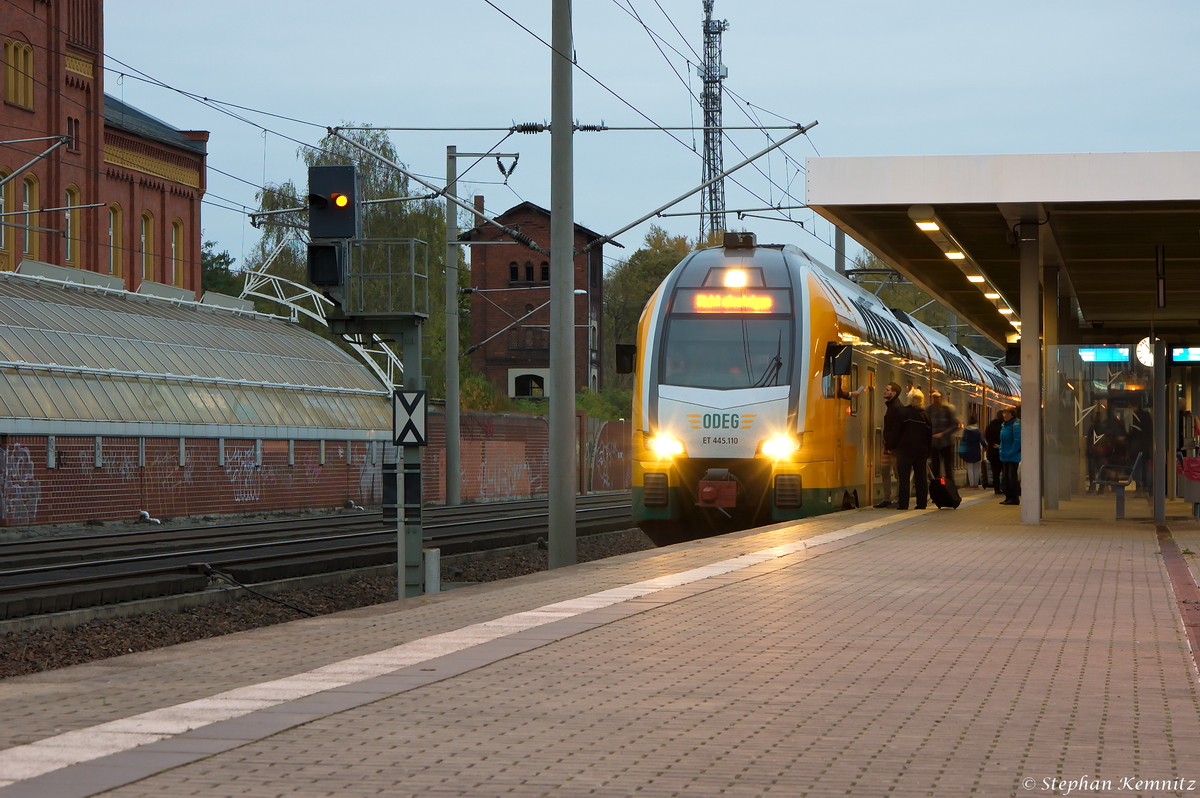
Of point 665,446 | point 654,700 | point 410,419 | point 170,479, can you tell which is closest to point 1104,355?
point 665,446

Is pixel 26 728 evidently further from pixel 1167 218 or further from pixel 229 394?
pixel 229 394

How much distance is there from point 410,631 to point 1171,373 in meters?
15.9

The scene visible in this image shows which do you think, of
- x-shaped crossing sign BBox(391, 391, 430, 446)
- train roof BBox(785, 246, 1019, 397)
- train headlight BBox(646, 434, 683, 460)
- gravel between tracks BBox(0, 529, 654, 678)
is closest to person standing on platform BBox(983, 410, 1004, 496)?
train roof BBox(785, 246, 1019, 397)

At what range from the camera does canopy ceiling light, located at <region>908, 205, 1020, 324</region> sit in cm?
1741

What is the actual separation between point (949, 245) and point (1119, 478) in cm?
381

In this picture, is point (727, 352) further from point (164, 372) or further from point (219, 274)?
point (219, 274)

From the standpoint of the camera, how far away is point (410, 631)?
884 cm

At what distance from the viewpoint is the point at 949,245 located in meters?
19.9

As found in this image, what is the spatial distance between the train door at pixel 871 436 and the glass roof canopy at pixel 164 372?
14.6 metres

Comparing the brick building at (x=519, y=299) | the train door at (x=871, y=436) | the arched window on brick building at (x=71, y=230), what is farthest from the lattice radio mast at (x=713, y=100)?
the train door at (x=871, y=436)

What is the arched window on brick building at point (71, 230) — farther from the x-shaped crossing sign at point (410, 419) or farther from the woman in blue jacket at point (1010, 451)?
the x-shaped crossing sign at point (410, 419)

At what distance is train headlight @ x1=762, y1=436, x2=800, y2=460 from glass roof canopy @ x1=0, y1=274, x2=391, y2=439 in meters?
14.5

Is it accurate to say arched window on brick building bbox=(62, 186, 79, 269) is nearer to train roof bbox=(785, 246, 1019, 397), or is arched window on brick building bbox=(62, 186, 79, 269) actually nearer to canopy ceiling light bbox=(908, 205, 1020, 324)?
train roof bbox=(785, 246, 1019, 397)

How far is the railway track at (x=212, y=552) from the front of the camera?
47.2ft
